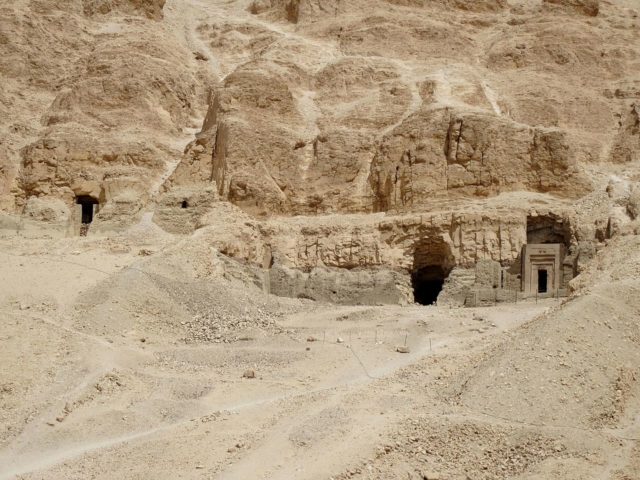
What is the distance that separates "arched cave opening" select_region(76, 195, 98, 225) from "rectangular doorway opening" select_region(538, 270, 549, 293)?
19969mm

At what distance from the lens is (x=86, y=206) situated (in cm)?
3572

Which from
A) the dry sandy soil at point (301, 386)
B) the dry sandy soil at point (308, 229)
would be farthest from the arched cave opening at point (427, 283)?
the dry sandy soil at point (301, 386)

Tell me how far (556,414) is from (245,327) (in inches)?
442

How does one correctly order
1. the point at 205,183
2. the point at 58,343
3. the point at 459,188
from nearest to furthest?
the point at 58,343, the point at 459,188, the point at 205,183

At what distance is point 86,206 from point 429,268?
16.2 m

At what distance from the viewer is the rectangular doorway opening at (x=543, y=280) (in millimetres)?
28297

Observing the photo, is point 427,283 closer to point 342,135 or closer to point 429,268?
point 429,268

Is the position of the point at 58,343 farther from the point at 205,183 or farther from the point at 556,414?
the point at 205,183

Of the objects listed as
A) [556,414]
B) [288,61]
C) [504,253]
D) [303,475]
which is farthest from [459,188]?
[303,475]

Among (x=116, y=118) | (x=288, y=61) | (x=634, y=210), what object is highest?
(x=288, y=61)

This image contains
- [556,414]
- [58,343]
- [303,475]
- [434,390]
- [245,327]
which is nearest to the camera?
[303,475]

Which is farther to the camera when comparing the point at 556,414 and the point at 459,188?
the point at 459,188

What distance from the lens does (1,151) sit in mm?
35625

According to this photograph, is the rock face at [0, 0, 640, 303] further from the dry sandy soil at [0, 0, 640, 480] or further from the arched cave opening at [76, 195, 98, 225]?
the arched cave opening at [76, 195, 98, 225]
